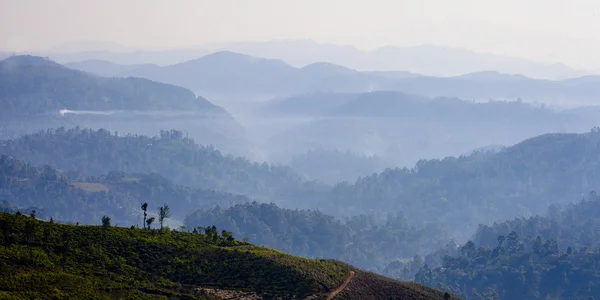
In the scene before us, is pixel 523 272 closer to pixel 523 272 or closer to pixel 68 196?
pixel 523 272

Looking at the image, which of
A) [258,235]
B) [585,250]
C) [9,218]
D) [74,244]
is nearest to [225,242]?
[74,244]

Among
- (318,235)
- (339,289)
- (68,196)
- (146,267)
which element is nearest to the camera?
(146,267)

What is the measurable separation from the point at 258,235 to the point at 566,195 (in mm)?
90210

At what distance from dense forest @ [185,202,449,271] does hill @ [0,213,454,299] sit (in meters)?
107

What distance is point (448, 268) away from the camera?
124m

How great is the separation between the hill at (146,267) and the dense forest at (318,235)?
107174mm

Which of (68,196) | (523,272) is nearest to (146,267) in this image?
(523,272)

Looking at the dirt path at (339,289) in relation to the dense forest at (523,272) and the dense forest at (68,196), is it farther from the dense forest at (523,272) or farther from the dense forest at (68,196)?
the dense forest at (68,196)

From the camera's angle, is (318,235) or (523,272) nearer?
(523,272)

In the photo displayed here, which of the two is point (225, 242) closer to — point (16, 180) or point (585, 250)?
point (585, 250)

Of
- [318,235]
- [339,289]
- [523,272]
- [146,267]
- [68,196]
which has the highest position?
[146,267]

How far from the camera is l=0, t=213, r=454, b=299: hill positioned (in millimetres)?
40156

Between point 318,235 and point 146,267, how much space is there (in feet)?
395

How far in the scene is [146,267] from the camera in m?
46.6
